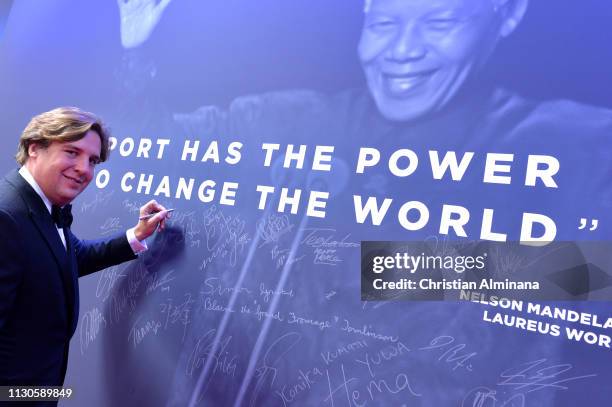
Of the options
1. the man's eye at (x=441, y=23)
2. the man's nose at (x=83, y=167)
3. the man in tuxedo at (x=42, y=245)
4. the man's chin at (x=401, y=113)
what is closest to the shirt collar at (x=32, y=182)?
the man in tuxedo at (x=42, y=245)

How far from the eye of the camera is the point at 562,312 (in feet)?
3.75

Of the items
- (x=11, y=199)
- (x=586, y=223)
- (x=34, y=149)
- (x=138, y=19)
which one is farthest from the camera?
(x=138, y=19)

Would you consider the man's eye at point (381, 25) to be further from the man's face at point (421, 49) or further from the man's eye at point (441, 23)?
the man's eye at point (441, 23)

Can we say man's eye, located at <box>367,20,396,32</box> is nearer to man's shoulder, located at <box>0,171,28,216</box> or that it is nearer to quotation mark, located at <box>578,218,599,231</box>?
quotation mark, located at <box>578,218,599,231</box>

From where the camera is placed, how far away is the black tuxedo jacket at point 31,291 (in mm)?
1216

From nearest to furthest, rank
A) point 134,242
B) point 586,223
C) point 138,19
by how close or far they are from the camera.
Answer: point 586,223 → point 134,242 → point 138,19

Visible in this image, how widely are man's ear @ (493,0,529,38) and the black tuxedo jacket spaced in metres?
1.48

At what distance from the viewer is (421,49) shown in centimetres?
141

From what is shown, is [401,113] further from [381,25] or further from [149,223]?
[149,223]

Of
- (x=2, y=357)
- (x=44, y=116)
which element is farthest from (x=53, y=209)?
(x=2, y=357)

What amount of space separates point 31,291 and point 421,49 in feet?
4.53

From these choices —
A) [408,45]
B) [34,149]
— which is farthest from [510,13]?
[34,149]

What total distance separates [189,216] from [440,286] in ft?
3.19

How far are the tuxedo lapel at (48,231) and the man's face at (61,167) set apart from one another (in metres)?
0.05
